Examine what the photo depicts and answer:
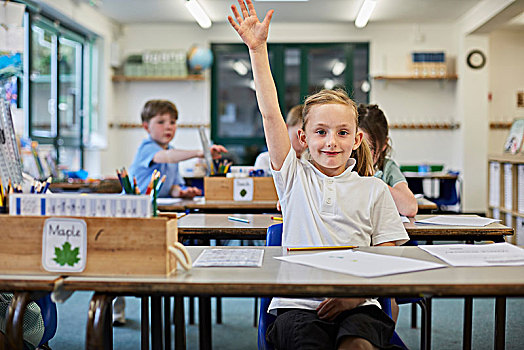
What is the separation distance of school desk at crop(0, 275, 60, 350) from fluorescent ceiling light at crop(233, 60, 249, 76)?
24.1ft

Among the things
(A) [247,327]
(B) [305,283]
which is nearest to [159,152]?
(A) [247,327]

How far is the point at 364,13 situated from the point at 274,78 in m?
1.74

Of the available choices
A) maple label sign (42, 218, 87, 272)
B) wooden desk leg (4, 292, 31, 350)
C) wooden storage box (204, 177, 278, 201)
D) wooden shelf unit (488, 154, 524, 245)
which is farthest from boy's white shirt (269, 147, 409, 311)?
wooden shelf unit (488, 154, 524, 245)

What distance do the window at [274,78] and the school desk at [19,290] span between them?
7.07m

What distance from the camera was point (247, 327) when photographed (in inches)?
127

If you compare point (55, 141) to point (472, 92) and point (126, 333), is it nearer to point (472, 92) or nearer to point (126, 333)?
point (126, 333)

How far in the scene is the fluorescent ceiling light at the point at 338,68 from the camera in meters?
8.27

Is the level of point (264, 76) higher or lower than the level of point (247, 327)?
higher

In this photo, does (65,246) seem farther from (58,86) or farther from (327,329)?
(58,86)

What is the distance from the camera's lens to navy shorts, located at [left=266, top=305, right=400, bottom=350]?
54.1 inches

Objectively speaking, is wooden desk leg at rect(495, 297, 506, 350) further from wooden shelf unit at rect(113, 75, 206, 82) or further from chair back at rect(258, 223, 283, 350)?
wooden shelf unit at rect(113, 75, 206, 82)

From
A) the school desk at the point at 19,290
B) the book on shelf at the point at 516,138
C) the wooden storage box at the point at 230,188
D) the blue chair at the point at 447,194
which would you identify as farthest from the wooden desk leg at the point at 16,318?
the book on shelf at the point at 516,138

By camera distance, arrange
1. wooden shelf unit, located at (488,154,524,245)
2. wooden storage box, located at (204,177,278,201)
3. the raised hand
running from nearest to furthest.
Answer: the raised hand < wooden storage box, located at (204,177,278,201) < wooden shelf unit, located at (488,154,524,245)

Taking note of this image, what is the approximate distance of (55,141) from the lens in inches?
261
